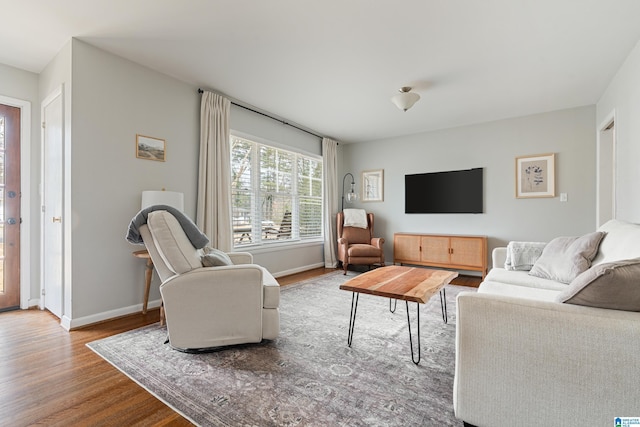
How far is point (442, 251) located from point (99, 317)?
179 inches

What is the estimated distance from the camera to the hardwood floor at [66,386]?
57.5 inches

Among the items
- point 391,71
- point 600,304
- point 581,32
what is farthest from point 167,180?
point 581,32

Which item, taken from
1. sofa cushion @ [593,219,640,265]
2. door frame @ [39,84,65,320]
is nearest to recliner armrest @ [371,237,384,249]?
sofa cushion @ [593,219,640,265]

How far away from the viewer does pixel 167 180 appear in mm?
3234

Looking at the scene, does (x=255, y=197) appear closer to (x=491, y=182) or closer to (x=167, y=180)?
(x=167, y=180)

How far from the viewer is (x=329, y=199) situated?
5703 millimetres

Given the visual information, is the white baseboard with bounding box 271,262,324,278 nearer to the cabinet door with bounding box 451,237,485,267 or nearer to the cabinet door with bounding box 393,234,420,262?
the cabinet door with bounding box 393,234,420,262

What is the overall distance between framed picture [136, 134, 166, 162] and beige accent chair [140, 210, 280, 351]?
1.25 metres

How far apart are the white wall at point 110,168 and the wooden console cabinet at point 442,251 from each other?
3.73 m

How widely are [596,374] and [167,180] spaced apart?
3563mm

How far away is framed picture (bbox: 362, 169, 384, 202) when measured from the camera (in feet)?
19.1

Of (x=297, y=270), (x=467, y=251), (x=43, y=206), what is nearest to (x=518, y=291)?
(x=467, y=251)

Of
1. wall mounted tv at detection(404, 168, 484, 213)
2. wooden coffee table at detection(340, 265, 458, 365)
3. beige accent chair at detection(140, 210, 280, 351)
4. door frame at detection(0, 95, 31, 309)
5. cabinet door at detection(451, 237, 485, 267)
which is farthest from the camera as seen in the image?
wall mounted tv at detection(404, 168, 484, 213)

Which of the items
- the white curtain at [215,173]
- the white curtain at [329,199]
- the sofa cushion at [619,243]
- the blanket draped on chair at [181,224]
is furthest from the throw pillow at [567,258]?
the white curtain at [329,199]
